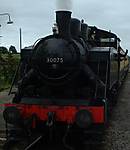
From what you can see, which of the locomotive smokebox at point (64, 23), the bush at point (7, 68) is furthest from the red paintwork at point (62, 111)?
the bush at point (7, 68)

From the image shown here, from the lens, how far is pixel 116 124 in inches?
398

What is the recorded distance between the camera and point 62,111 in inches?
282

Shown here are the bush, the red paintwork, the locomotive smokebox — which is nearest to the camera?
the red paintwork

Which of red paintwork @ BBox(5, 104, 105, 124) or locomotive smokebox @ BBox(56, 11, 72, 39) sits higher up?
locomotive smokebox @ BBox(56, 11, 72, 39)

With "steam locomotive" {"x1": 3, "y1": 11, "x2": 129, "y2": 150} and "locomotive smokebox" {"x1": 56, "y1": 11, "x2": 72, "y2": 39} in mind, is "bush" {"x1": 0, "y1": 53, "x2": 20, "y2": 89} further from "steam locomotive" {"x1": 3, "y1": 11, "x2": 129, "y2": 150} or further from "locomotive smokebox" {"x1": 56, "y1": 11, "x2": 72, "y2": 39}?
"locomotive smokebox" {"x1": 56, "y1": 11, "x2": 72, "y2": 39}

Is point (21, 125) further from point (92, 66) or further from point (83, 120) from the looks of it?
point (92, 66)

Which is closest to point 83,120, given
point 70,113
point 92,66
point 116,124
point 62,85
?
point 70,113

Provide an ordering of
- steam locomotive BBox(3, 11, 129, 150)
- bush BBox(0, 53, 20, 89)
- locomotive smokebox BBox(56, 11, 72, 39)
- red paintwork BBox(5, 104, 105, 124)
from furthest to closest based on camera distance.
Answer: bush BBox(0, 53, 20, 89)
locomotive smokebox BBox(56, 11, 72, 39)
steam locomotive BBox(3, 11, 129, 150)
red paintwork BBox(5, 104, 105, 124)

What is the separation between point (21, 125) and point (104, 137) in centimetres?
219

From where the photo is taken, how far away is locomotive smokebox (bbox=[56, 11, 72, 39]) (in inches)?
300

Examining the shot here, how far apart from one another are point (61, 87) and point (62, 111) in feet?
2.60

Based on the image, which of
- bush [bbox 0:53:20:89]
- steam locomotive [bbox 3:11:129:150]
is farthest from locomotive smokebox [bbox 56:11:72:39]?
bush [bbox 0:53:20:89]

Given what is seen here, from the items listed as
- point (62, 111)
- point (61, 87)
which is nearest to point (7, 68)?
point (61, 87)

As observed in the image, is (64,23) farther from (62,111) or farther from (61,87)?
(62,111)
